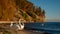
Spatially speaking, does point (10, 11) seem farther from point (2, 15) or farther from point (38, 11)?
point (38, 11)

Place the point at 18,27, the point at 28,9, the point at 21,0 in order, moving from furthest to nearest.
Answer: the point at 28,9 → the point at 21,0 → the point at 18,27

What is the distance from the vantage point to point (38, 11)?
167 m

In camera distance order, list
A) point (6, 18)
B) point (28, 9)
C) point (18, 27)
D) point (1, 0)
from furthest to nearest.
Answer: point (28, 9) → point (6, 18) → point (1, 0) → point (18, 27)

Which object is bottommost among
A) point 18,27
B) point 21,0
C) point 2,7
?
point 18,27

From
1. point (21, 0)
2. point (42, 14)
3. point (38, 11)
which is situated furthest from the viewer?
point (42, 14)

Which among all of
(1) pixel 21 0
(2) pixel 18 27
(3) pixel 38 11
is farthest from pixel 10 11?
(3) pixel 38 11

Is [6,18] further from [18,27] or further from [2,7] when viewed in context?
[18,27]

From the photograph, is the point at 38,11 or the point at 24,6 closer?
the point at 24,6

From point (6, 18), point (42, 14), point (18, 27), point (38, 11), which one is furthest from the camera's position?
point (42, 14)

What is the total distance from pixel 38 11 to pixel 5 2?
9884cm

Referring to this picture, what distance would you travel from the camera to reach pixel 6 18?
75.1 m

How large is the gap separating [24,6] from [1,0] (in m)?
64.8

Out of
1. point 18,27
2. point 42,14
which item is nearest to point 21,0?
point 42,14

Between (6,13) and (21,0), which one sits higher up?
(21,0)
